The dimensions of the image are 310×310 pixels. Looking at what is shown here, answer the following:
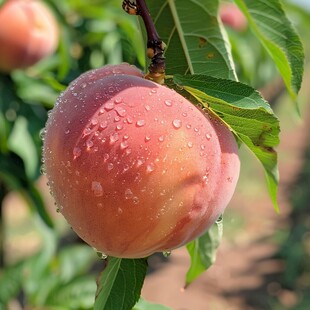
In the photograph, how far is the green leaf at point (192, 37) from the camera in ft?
2.37

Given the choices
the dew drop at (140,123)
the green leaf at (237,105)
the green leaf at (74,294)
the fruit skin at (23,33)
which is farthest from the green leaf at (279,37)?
the fruit skin at (23,33)

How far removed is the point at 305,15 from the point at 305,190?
155 inches

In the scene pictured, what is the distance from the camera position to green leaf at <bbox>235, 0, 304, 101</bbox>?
0.68 m

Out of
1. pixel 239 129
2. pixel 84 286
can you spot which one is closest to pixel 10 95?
pixel 84 286

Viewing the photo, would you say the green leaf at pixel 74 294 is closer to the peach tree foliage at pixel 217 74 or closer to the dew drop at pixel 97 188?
the peach tree foliage at pixel 217 74

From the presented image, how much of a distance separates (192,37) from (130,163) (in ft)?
0.86

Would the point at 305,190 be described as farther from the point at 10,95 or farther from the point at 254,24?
the point at 254,24

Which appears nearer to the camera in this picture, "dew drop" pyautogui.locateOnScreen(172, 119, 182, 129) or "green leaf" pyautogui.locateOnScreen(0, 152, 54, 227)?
"dew drop" pyautogui.locateOnScreen(172, 119, 182, 129)

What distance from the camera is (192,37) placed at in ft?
2.45

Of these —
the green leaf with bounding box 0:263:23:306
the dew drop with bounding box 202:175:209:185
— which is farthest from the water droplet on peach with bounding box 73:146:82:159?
the green leaf with bounding box 0:263:23:306

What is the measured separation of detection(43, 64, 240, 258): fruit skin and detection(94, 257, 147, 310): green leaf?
72 millimetres

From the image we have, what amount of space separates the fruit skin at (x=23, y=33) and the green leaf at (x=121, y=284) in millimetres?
1183

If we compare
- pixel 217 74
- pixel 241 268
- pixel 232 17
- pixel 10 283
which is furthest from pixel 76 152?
pixel 241 268

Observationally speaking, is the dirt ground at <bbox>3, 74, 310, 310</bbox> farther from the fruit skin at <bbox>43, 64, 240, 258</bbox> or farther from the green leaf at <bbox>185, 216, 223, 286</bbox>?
the fruit skin at <bbox>43, 64, 240, 258</bbox>
